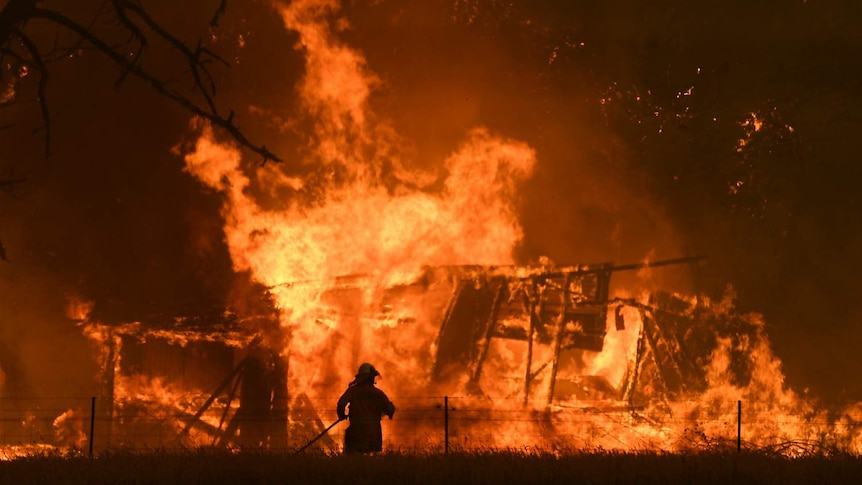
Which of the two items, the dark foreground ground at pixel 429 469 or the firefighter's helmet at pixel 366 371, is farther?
the firefighter's helmet at pixel 366 371

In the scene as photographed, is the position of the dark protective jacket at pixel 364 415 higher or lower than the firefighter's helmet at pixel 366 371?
lower

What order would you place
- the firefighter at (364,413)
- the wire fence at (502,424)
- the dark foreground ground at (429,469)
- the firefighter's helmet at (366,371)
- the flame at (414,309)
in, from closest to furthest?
the dark foreground ground at (429,469) < the firefighter at (364,413) < the firefighter's helmet at (366,371) < the wire fence at (502,424) < the flame at (414,309)

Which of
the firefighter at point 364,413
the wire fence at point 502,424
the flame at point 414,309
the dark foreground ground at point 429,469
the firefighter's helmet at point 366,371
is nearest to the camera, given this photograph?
the dark foreground ground at point 429,469

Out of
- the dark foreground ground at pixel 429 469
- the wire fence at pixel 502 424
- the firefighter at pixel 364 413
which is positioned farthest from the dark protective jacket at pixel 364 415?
the wire fence at pixel 502 424

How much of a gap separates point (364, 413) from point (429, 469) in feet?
9.07

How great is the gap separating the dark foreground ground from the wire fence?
7.82 meters

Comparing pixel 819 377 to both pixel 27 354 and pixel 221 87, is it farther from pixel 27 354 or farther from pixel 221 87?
pixel 27 354

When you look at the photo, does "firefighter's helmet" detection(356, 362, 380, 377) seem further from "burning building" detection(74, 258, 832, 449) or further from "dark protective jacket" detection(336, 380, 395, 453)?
"burning building" detection(74, 258, 832, 449)

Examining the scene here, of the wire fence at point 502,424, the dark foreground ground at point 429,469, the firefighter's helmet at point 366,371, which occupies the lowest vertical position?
the wire fence at point 502,424

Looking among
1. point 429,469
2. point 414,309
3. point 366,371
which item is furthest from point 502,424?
point 429,469

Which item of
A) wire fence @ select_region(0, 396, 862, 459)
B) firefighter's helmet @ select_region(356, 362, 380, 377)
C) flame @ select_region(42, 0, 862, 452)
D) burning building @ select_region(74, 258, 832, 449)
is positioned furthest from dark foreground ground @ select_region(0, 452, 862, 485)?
burning building @ select_region(74, 258, 832, 449)

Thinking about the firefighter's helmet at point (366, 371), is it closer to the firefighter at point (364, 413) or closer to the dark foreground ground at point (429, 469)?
the firefighter at point (364, 413)

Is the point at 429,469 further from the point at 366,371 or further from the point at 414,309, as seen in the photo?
the point at 414,309

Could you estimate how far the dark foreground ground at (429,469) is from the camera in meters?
8.69
